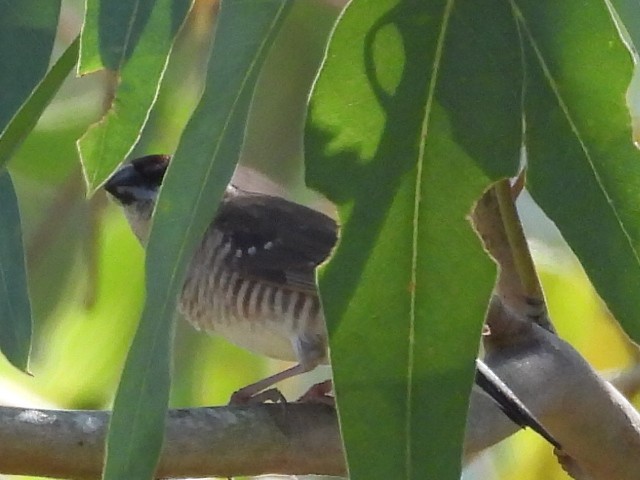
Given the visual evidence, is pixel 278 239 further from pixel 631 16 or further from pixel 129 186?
pixel 631 16

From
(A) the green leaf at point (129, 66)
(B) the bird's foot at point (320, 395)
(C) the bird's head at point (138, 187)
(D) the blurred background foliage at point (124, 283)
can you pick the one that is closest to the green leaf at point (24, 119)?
(A) the green leaf at point (129, 66)

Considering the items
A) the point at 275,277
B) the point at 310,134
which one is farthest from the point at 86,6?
the point at 275,277

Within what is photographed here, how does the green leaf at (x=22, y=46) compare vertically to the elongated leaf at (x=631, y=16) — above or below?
below

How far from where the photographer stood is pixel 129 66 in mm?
1120

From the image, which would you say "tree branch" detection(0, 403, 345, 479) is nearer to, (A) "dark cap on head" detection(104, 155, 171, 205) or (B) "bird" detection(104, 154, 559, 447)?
(B) "bird" detection(104, 154, 559, 447)

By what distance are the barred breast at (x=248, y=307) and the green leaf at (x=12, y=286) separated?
555mm

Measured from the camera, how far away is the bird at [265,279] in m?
1.85

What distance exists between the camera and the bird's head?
2.25m

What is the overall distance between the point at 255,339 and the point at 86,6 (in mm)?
894

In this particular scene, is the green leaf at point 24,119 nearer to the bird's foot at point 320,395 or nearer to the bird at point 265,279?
the bird's foot at point 320,395

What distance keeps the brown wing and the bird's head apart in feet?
0.64

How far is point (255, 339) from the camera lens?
1.92 metres

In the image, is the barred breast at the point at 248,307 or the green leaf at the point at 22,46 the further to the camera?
the barred breast at the point at 248,307

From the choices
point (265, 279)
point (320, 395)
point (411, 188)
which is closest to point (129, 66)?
point (411, 188)
